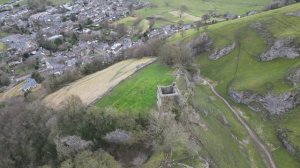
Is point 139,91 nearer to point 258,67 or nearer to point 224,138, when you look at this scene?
point 224,138

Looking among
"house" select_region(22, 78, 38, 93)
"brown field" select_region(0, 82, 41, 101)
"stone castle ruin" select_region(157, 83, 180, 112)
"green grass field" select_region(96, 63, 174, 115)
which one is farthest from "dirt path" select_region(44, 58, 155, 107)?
"stone castle ruin" select_region(157, 83, 180, 112)

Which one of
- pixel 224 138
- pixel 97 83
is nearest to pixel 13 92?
pixel 97 83

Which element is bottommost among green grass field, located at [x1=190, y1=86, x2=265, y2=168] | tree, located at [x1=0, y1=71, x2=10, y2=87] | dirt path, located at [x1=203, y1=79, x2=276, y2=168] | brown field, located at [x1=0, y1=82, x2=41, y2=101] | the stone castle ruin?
tree, located at [x1=0, y1=71, x2=10, y2=87]

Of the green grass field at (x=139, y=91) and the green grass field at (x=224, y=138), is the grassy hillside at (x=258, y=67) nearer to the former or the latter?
the green grass field at (x=224, y=138)

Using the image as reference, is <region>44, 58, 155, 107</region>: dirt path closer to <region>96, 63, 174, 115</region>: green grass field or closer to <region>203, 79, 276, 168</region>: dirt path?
<region>96, 63, 174, 115</region>: green grass field

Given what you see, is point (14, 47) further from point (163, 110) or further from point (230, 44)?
point (163, 110)

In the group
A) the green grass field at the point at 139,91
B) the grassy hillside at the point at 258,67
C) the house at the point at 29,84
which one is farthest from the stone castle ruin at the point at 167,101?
the house at the point at 29,84
